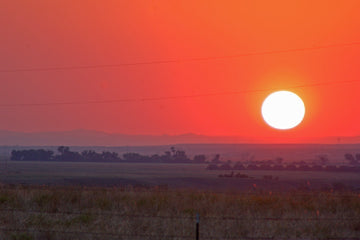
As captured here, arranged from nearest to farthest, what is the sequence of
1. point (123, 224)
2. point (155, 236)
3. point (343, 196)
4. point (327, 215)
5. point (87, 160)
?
1. point (155, 236)
2. point (123, 224)
3. point (327, 215)
4. point (343, 196)
5. point (87, 160)

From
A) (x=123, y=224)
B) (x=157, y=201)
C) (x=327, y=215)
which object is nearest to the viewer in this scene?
(x=123, y=224)

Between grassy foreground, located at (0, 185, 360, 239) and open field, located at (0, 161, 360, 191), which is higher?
open field, located at (0, 161, 360, 191)

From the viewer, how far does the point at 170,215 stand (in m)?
23.0

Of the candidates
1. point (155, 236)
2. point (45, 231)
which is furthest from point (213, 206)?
point (45, 231)

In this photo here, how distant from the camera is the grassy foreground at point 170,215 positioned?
1919 centimetres

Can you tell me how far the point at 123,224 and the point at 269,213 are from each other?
289 inches

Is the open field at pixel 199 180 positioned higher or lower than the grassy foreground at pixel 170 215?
higher

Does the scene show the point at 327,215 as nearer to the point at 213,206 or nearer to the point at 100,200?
the point at 213,206

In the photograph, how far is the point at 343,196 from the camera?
28234 mm

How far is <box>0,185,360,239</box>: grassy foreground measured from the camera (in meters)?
19.2

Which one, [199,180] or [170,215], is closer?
[170,215]

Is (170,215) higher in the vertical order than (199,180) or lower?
lower

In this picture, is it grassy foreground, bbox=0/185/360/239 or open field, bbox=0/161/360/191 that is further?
Answer: open field, bbox=0/161/360/191

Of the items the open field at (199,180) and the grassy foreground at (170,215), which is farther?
the open field at (199,180)
